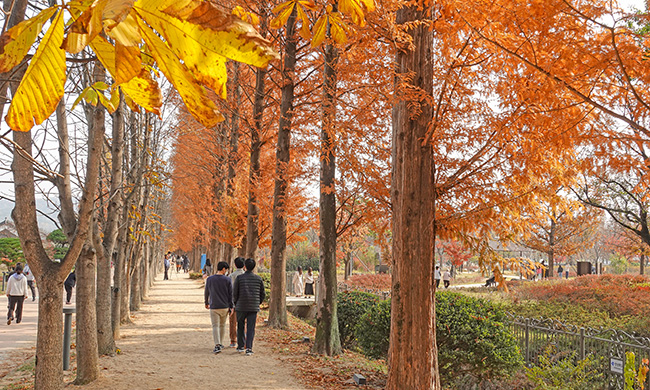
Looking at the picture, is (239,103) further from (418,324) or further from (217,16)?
(217,16)

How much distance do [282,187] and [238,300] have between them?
425 centimetres

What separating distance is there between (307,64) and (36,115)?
44.4 ft

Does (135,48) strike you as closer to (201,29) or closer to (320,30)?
(201,29)

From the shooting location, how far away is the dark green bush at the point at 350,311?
37.0 ft

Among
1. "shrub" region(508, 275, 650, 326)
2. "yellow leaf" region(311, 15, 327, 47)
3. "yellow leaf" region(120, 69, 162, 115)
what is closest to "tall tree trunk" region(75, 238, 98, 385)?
"yellow leaf" region(311, 15, 327, 47)

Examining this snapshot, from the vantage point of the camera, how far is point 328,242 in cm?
1001

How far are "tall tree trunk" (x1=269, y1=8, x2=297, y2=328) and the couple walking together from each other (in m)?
2.72

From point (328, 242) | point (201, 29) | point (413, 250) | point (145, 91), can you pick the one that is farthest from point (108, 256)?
point (201, 29)

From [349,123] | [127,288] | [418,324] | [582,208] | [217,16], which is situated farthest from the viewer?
[127,288]

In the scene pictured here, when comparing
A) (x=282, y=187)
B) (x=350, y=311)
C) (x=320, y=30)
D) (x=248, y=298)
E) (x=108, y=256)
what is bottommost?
(x=350, y=311)

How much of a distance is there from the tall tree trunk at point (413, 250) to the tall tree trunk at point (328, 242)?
11.4ft

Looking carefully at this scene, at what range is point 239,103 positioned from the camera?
1759cm

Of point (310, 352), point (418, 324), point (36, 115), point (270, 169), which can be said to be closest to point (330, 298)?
point (310, 352)

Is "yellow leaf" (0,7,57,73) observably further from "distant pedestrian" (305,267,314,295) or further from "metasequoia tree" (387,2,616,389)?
"distant pedestrian" (305,267,314,295)
